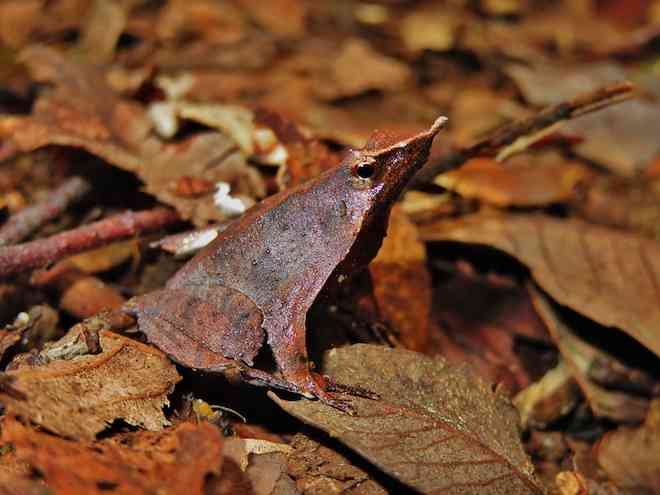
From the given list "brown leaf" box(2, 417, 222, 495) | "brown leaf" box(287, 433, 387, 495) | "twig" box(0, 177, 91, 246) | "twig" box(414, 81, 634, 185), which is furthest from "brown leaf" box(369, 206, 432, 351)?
"twig" box(0, 177, 91, 246)

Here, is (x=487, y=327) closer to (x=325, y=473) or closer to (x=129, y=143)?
(x=325, y=473)

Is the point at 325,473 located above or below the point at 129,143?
below

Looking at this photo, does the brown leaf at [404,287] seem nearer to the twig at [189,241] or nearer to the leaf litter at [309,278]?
the leaf litter at [309,278]

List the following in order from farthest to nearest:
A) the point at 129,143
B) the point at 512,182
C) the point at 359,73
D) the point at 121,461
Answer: the point at 359,73, the point at 512,182, the point at 129,143, the point at 121,461

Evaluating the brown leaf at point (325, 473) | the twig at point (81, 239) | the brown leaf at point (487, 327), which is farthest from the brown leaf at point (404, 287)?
the twig at point (81, 239)

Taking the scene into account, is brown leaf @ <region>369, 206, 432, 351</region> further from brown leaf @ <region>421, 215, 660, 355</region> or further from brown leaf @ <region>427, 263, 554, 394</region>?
brown leaf @ <region>421, 215, 660, 355</region>

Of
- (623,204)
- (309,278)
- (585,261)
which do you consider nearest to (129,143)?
(309,278)
